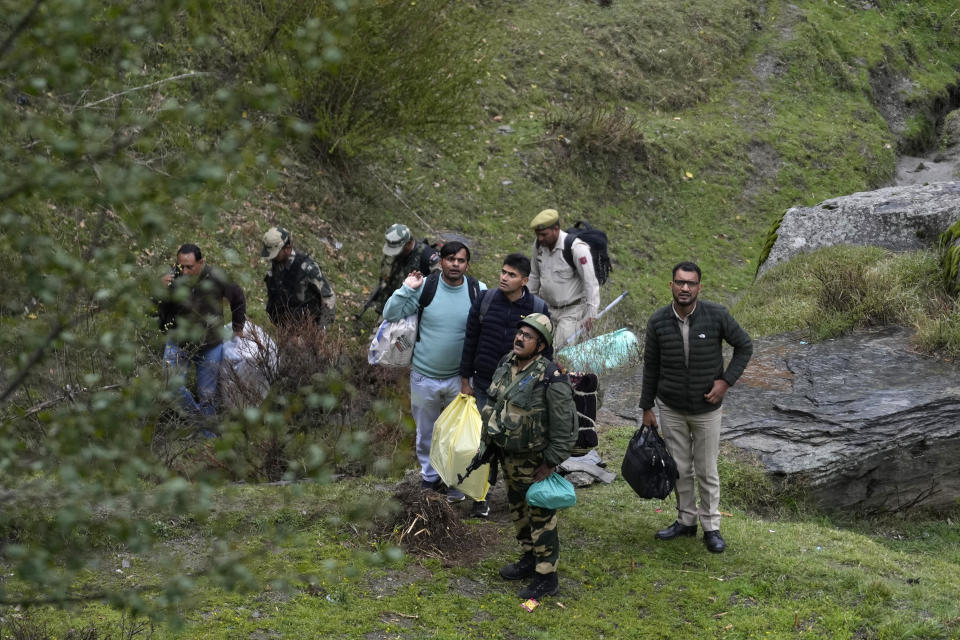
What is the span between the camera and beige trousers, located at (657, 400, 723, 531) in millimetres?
6344

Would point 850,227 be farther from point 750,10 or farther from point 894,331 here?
point 750,10

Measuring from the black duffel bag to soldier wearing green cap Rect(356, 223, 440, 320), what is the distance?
8.04ft

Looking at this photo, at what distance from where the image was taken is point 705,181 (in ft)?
62.2

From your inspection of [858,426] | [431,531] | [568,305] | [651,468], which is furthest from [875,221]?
[431,531]

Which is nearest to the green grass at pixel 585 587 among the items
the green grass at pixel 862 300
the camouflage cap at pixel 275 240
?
the camouflage cap at pixel 275 240

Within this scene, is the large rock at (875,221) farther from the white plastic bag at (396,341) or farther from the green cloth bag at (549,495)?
the green cloth bag at (549,495)

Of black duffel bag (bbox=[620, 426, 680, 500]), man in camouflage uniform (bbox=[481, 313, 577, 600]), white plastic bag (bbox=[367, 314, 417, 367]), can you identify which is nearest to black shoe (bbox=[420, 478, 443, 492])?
white plastic bag (bbox=[367, 314, 417, 367])

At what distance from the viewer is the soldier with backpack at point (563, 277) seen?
24.9 feet

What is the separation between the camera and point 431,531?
20.4 feet

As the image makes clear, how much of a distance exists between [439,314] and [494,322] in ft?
1.61

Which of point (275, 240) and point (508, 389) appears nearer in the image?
point (508, 389)

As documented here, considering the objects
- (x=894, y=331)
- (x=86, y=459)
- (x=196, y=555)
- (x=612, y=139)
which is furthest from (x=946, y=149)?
(x=86, y=459)

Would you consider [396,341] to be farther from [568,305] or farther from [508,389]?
[568,305]

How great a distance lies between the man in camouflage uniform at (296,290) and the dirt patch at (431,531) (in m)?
2.72
